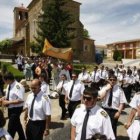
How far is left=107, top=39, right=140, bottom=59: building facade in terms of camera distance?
93750 millimetres

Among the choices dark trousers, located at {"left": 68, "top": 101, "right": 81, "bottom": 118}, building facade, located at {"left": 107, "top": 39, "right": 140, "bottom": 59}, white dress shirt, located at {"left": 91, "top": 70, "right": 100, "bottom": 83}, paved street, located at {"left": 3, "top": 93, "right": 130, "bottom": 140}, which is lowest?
paved street, located at {"left": 3, "top": 93, "right": 130, "bottom": 140}

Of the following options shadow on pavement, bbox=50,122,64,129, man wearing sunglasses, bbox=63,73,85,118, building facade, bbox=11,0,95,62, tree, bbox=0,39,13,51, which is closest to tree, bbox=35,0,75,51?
building facade, bbox=11,0,95,62

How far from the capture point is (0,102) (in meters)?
8.92

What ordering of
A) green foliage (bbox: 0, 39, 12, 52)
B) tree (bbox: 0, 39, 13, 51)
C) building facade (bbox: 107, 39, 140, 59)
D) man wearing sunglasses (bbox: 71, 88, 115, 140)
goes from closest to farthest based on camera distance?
man wearing sunglasses (bbox: 71, 88, 115, 140)
tree (bbox: 0, 39, 13, 51)
green foliage (bbox: 0, 39, 12, 52)
building facade (bbox: 107, 39, 140, 59)

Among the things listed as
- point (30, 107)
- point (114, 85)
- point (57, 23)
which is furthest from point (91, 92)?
point (57, 23)

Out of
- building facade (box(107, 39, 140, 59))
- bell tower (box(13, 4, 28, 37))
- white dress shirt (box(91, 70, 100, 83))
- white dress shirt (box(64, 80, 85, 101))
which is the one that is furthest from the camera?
bell tower (box(13, 4, 28, 37))

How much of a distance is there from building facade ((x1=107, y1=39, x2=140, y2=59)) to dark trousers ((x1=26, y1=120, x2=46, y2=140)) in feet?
Result: 279

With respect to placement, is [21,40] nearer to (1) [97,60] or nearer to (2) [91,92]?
(1) [97,60]

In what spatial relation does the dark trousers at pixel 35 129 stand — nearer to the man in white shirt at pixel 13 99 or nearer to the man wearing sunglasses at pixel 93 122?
the man in white shirt at pixel 13 99

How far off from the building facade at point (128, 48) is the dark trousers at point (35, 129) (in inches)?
3353

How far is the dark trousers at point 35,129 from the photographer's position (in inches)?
311

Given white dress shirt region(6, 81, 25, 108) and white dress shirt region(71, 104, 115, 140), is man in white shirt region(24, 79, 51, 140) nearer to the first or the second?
white dress shirt region(6, 81, 25, 108)

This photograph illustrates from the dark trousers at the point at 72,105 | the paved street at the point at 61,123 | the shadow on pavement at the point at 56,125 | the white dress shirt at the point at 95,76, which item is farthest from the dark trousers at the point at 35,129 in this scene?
the white dress shirt at the point at 95,76

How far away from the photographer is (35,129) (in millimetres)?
7934
